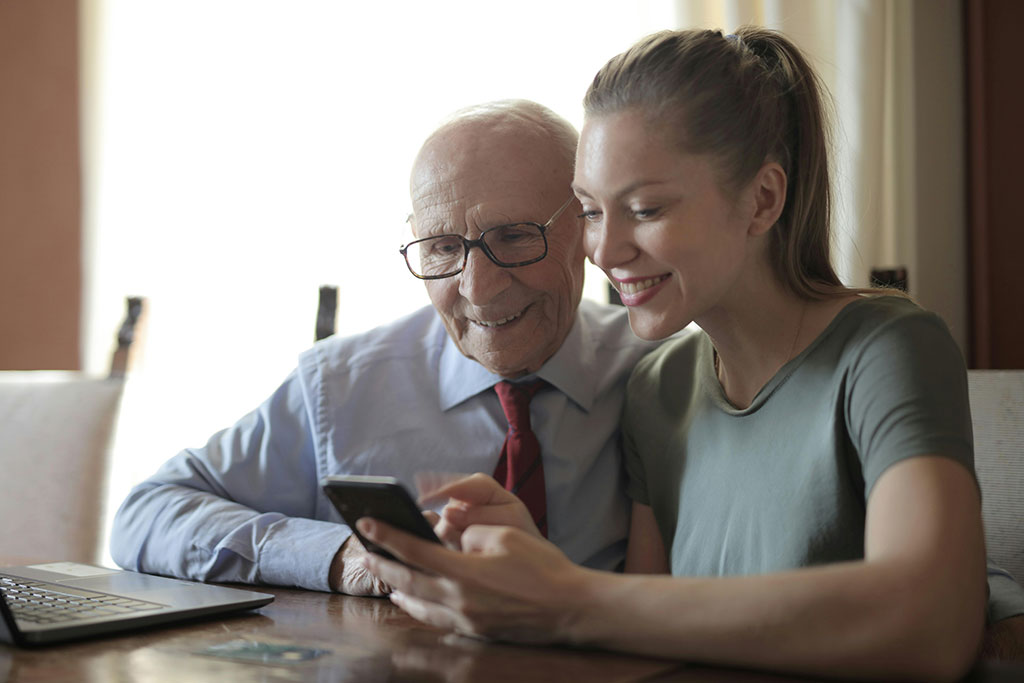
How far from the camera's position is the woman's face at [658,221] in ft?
3.69

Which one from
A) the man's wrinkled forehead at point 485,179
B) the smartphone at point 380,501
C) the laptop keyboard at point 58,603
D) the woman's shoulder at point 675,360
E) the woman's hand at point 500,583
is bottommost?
the laptop keyboard at point 58,603

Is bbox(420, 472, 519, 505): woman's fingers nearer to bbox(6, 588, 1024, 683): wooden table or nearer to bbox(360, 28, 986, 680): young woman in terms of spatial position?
bbox(360, 28, 986, 680): young woman

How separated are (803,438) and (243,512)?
0.85m

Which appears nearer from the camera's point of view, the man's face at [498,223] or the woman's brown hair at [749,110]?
the woman's brown hair at [749,110]

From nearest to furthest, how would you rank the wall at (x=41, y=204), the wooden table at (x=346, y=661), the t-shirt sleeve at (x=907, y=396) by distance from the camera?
the wooden table at (x=346, y=661) → the t-shirt sleeve at (x=907, y=396) → the wall at (x=41, y=204)

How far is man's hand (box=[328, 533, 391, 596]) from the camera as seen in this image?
4.14 feet

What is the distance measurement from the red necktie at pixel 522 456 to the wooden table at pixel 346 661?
44 centimetres

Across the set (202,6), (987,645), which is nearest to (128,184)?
(202,6)

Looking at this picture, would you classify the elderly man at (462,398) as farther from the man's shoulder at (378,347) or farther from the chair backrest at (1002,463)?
the chair backrest at (1002,463)

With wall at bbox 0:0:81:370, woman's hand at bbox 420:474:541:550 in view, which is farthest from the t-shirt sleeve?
wall at bbox 0:0:81:370

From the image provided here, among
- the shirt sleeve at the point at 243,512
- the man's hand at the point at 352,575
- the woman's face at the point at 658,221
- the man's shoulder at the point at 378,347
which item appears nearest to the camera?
the woman's face at the point at 658,221

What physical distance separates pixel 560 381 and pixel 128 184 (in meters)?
Result: 2.09

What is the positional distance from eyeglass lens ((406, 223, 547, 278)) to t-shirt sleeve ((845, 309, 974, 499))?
1.95 feet

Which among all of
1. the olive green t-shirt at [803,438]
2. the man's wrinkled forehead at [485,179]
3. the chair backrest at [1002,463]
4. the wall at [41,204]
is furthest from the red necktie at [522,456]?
the wall at [41,204]
